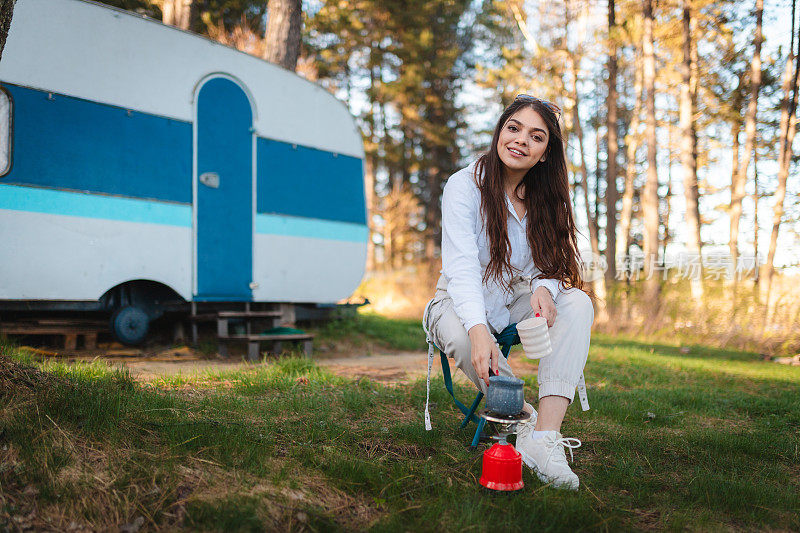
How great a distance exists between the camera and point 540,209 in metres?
2.69

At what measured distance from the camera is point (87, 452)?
81.0 inches

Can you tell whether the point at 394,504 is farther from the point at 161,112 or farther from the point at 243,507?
the point at 161,112

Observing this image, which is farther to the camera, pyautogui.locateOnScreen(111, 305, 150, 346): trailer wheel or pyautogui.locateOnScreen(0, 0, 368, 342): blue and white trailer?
pyautogui.locateOnScreen(111, 305, 150, 346): trailer wheel

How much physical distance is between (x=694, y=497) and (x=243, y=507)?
1679mm

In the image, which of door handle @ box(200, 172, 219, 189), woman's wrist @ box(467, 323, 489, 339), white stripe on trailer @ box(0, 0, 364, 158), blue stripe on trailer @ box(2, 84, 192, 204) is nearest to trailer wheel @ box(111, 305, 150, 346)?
blue stripe on trailer @ box(2, 84, 192, 204)

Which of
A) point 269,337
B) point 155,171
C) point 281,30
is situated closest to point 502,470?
point 269,337

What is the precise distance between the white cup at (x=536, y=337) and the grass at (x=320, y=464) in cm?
49

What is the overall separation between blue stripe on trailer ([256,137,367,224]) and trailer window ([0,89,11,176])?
7.20ft

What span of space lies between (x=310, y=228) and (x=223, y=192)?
3.66 ft

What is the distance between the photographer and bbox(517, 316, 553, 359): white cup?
7.17 ft

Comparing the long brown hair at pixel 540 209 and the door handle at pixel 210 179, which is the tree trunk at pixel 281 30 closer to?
the door handle at pixel 210 179

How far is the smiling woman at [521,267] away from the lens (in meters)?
2.26

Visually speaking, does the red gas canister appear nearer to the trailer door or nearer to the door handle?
the trailer door

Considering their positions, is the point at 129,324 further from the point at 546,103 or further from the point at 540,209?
the point at 546,103
